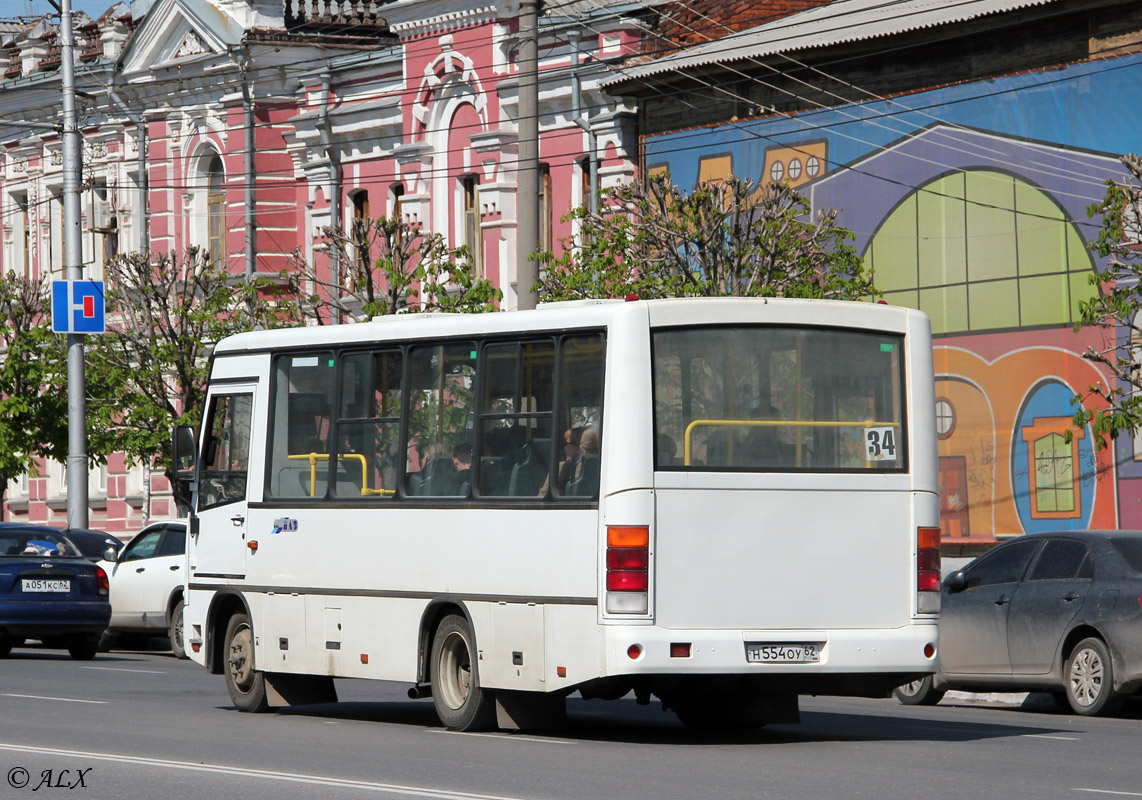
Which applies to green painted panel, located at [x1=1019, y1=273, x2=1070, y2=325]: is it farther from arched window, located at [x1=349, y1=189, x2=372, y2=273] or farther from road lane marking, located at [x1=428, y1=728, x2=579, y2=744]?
road lane marking, located at [x1=428, y1=728, x2=579, y2=744]

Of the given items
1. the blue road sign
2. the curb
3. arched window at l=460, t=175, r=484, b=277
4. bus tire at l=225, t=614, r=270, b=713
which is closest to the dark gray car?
the curb

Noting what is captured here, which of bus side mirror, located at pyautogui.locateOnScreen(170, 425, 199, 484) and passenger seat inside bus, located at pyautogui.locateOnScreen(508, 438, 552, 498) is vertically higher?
bus side mirror, located at pyautogui.locateOnScreen(170, 425, 199, 484)

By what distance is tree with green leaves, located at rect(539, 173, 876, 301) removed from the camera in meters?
27.1

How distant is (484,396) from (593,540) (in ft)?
5.22

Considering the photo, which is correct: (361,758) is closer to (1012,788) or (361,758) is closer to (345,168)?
(1012,788)

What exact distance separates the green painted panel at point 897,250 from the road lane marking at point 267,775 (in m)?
19.6

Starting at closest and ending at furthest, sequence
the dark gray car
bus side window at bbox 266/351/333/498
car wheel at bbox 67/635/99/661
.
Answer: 1. bus side window at bbox 266/351/333/498
2. the dark gray car
3. car wheel at bbox 67/635/99/661

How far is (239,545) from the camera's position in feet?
53.3

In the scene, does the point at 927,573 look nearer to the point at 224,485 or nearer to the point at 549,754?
the point at 549,754

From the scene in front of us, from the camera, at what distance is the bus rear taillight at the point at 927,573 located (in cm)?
1347

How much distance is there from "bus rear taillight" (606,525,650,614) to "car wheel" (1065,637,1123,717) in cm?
491

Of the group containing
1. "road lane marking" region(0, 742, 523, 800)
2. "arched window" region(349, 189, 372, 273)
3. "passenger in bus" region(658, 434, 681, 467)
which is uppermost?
"arched window" region(349, 189, 372, 273)

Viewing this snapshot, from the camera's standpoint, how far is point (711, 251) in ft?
89.0

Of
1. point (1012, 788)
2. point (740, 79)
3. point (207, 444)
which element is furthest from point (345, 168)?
point (1012, 788)
